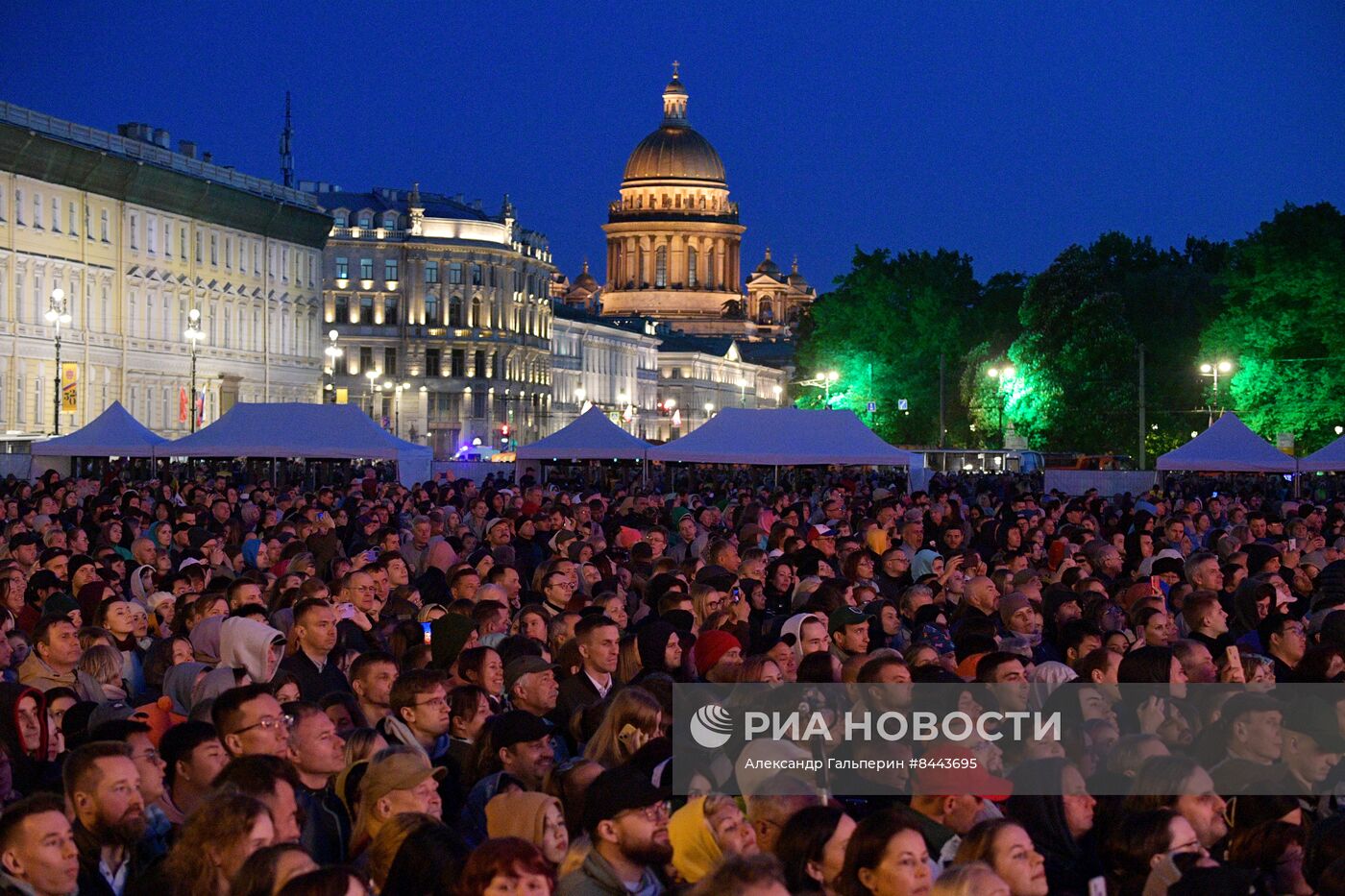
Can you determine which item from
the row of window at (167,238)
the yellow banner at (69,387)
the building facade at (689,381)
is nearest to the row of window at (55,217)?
the row of window at (167,238)

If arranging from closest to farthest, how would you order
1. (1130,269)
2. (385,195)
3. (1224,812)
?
(1224,812) → (1130,269) → (385,195)

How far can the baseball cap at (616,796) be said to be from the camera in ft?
22.4

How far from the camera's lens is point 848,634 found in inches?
461

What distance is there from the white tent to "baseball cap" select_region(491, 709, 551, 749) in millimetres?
27336

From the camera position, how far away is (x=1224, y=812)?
7.68 m

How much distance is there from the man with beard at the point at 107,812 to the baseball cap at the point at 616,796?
4.90 feet

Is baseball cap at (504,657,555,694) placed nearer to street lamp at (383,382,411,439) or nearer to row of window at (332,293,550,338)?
street lamp at (383,382,411,439)

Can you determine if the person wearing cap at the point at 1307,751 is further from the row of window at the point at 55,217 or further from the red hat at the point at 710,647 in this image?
the row of window at the point at 55,217

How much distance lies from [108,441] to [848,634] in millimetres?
30116

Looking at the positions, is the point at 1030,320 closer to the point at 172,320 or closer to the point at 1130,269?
the point at 1130,269

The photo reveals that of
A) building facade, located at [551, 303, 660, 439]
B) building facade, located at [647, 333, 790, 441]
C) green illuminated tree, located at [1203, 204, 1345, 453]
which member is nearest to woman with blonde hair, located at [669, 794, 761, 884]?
green illuminated tree, located at [1203, 204, 1345, 453]

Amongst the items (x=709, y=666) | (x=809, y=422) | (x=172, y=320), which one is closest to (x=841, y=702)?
(x=709, y=666)

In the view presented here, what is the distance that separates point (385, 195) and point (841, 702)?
116 meters

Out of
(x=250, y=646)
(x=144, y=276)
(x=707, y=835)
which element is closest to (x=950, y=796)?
(x=707, y=835)
